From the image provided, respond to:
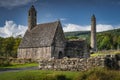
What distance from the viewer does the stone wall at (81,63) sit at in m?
25.7

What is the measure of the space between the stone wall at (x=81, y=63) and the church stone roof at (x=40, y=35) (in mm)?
34209

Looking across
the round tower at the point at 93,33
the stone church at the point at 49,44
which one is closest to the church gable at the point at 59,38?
the stone church at the point at 49,44

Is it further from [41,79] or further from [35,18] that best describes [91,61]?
[35,18]

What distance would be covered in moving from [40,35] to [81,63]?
41.9 m

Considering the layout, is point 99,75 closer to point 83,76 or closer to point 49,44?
point 83,76

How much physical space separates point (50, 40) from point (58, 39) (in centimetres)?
239

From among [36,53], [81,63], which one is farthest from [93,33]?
[81,63]

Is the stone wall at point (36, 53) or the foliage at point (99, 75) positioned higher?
the stone wall at point (36, 53)

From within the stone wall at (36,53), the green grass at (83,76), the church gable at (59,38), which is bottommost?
the green grass at (83,76)

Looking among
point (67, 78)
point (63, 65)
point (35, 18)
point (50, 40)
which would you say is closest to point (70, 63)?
point (63, 65)

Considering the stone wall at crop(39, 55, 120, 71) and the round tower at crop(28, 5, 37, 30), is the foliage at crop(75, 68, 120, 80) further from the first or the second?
the round tower at crop(28, 5, 37, 30)

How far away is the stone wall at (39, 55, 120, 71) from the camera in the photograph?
25.7m

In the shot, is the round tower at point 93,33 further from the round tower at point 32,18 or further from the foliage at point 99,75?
the foliage at point 99,75

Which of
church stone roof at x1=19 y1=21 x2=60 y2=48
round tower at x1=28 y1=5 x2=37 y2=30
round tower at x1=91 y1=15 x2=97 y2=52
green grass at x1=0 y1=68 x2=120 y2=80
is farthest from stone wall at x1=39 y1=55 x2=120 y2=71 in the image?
round tower at x1=91 y1=15 x2=97 y2=52
